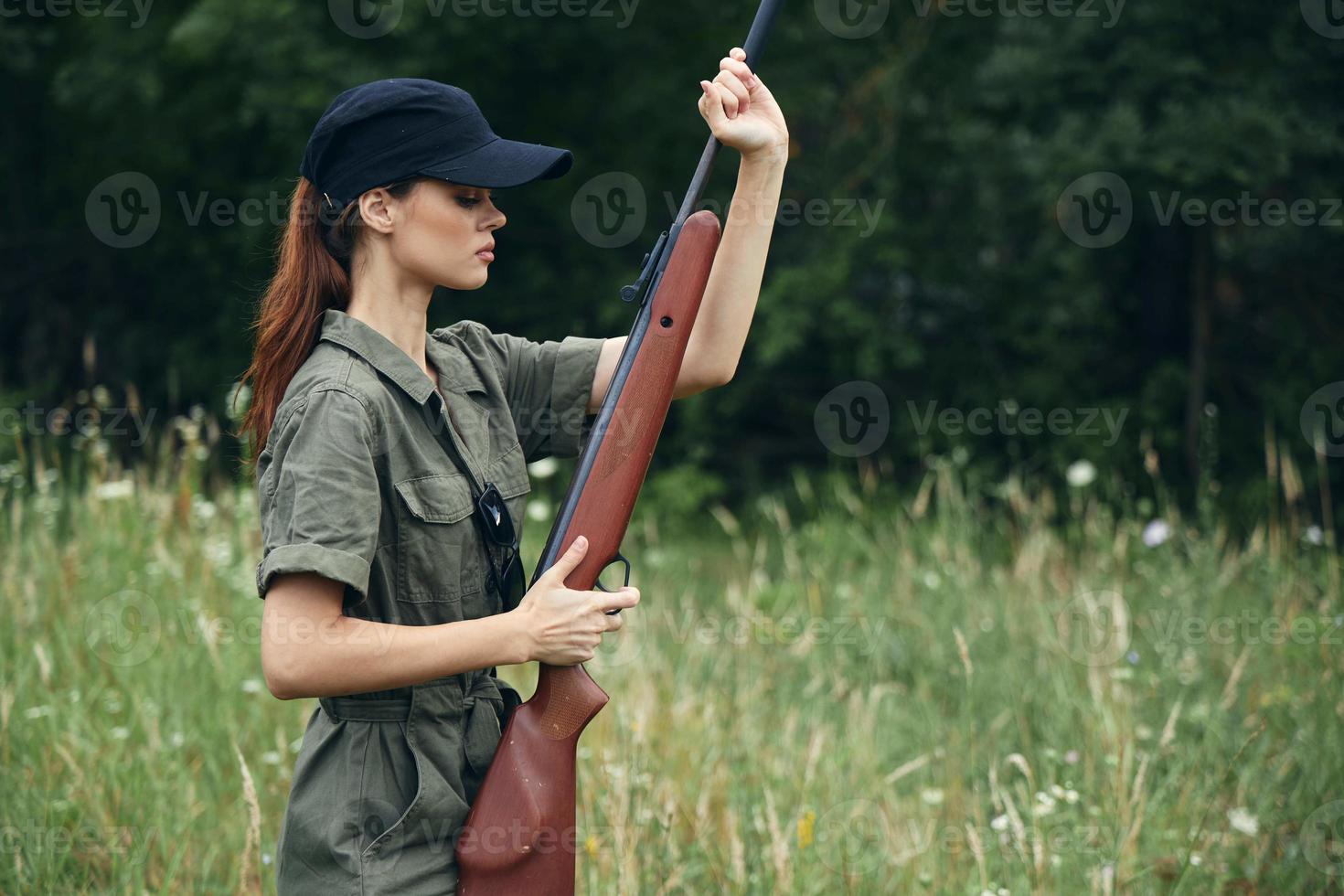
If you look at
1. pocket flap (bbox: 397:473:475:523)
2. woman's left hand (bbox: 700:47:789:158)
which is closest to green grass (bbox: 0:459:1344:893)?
pocket flap (bbox: 397:473:475:523)

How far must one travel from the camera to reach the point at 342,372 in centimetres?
182

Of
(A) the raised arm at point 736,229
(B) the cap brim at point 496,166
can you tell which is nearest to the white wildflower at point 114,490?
(A) the raised arm at point 736,229

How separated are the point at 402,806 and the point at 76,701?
2095 mm

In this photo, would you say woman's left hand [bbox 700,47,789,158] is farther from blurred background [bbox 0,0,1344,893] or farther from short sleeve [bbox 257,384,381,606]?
blurred background [bbox 0,0,1344,893]

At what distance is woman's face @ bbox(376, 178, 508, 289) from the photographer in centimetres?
192

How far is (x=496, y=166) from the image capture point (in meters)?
1.89

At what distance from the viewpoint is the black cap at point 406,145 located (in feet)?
6.15

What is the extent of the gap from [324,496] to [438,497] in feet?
0.69

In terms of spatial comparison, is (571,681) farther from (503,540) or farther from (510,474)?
(510,474)

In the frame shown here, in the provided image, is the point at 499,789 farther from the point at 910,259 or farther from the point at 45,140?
the point at 45,140

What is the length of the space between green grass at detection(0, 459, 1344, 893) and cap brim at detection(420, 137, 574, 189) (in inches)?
49.3

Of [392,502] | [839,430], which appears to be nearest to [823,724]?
[392,502]

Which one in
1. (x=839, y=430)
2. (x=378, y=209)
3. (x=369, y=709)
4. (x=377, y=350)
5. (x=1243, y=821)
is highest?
(x=839, y=430)

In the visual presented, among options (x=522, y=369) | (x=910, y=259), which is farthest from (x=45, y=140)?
(x=522, y=369)
